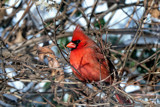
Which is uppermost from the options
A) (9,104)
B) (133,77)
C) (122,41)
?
(122,41)

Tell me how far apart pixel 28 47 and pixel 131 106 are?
161 centimetres

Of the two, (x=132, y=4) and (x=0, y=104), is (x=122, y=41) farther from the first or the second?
(x=0, y=104)

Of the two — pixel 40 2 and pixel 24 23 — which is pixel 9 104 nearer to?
pixel 24 23

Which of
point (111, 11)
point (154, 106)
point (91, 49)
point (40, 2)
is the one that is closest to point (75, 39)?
point (91, 49)

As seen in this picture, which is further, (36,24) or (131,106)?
(36,24)

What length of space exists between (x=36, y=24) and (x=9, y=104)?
117cm

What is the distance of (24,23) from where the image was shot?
3.46 metres

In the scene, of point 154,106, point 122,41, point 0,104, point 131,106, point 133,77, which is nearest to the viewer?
point 154,106

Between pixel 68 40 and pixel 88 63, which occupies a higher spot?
pixel 68 40

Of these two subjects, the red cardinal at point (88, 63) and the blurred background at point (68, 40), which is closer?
the red cardinal at point (88, 63)

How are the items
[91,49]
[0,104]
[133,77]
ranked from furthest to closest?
1. [0,104]
2. [133,77]
3. [91,49]

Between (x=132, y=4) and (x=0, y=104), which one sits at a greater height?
(x=132, y=4)

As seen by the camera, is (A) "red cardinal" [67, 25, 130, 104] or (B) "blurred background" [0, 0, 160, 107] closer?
(A) "red cardinal" [67, 25, 130, 104]

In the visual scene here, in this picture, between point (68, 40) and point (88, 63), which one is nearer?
point (88, 63)
